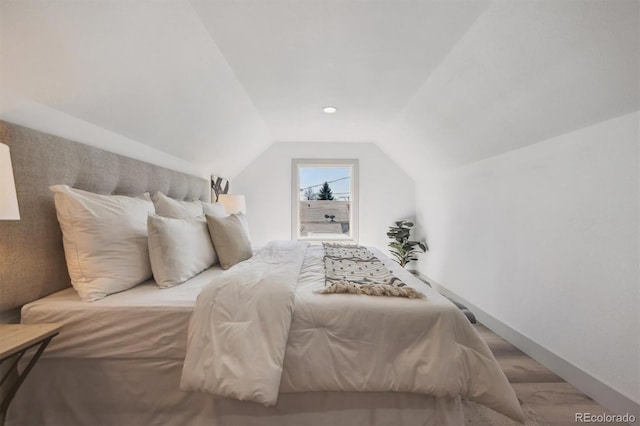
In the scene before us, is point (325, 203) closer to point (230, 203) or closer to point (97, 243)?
point (230, 203)

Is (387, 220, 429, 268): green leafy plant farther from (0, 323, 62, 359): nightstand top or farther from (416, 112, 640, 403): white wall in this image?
(0, 323, 62, 359): nightstand top

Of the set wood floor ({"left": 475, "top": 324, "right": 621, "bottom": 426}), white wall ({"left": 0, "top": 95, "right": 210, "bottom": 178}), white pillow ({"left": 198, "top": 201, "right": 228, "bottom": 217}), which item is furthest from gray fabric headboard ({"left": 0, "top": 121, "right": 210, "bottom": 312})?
wood floor ({"left": 475, "top": 324, "right": 621, "bottom": 426})

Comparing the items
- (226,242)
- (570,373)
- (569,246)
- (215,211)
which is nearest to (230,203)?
(215,211)

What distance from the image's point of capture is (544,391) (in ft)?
5.63

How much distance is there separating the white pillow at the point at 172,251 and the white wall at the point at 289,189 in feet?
8.98

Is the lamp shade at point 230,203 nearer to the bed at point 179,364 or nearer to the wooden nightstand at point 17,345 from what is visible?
the bed at point 179,364

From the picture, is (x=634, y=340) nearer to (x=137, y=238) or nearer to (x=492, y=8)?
(x=492, y=8)

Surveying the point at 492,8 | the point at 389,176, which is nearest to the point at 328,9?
the point at 492,8

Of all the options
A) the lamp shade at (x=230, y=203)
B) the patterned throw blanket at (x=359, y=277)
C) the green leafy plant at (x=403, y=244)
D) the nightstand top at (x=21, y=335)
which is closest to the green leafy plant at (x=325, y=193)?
the green leafy plant at (x=403, y=244)

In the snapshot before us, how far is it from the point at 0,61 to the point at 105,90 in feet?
1.39

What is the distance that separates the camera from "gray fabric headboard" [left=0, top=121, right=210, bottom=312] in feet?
3.88

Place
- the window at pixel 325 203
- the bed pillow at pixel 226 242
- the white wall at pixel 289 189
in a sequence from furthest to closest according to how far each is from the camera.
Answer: the window at pixel 325 203, the white wall at pixel 289 189, the bed pillow at pixel 226 242

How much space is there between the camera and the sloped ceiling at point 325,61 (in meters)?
1.24

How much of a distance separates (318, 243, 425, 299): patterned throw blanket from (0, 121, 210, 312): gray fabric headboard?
1372 mm
